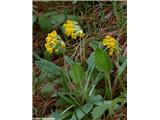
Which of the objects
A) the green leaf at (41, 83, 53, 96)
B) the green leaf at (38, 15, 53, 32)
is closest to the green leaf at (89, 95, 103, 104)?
the green leaf at (41, 83, 53, 96)

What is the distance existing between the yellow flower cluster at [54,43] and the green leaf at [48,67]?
0.04 meters

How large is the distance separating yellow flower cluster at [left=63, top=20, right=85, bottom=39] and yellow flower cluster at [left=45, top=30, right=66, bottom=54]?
0.12ft

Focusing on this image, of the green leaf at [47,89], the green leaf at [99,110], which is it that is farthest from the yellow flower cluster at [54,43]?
the green leaf at [99,110]

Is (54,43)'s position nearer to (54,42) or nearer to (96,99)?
(54,42)

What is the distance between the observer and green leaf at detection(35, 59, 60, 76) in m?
2.45

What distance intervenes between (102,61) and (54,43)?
16 cm

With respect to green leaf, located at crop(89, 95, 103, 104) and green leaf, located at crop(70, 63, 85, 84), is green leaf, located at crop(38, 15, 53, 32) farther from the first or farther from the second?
green leaf, located at crop(89, 95, 103, 104)

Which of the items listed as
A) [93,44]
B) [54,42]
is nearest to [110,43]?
[93,44]

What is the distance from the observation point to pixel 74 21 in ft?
8.09

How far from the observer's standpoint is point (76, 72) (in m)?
2.43

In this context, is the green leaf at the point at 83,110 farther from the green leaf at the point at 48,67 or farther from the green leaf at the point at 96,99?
the green leaf at the point at 48,67
